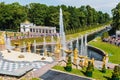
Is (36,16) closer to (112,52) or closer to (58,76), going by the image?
(112,52)

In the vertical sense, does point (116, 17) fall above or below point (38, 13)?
below

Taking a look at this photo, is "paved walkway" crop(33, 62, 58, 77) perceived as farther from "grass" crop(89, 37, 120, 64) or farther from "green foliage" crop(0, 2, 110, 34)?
"green foliage" crop(0, 2, 110, 34)

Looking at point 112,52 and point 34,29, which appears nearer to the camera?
point 112,52

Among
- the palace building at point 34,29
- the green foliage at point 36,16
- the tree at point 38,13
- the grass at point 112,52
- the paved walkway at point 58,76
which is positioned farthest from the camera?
the tree at point 38,13

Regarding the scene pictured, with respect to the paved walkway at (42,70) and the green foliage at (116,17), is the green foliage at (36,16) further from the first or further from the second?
the paved walkway at (42,70)

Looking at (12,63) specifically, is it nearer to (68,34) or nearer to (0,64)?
(0,64)

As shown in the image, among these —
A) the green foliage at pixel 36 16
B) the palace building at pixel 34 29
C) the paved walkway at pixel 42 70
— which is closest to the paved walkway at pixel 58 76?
the paved walkway at pixel 42 70

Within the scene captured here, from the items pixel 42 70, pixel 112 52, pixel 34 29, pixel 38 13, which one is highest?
pixel 38 13

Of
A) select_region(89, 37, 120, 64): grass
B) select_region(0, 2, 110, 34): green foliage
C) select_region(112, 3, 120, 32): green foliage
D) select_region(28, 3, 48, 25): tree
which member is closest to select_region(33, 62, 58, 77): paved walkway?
select_region(89, 37, 120, 64): grass

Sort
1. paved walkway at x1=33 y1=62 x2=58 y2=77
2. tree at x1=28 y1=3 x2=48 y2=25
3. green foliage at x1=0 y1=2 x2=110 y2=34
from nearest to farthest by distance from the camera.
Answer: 1. paved walkway at x1=33 y1=62 x2=58 y2=77
2. green foliage at x1=0 y1=2 x2=110 y2=34
3. tree at x1=28 y1=3 x2=48 y2=25

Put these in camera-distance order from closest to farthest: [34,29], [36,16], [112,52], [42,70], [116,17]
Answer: [42,70] < [112,52] < [34,29] < [116,17] < [36,16]

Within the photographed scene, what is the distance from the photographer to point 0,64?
24.5 metres

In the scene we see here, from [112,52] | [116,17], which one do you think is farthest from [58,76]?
[116,17]

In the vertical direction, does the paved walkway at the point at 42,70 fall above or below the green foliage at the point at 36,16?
below
